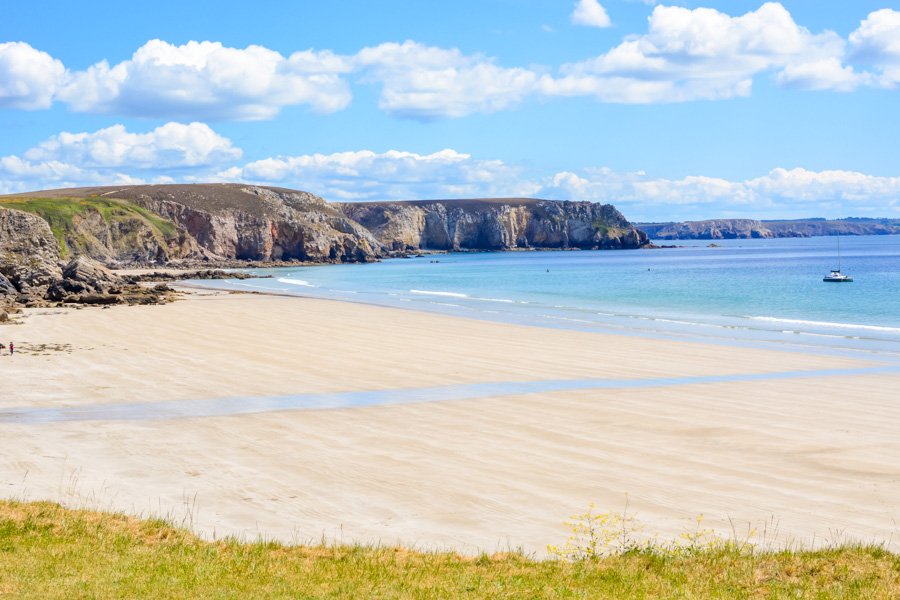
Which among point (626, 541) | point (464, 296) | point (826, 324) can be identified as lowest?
point (826, 324)

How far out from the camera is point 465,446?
487 inches

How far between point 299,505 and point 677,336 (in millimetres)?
24460

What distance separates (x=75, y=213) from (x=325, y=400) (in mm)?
101219

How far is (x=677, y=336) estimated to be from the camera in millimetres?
31172

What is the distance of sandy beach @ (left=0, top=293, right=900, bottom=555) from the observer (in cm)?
901

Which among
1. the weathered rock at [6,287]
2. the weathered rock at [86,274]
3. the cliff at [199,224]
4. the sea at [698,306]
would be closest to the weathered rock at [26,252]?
the weathered rock at [6,287]

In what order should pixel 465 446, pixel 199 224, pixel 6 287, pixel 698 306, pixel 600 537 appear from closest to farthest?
pixel 600 537
pixel 465 446
pixel 6 287
pixel 698 306
pixel 199 224

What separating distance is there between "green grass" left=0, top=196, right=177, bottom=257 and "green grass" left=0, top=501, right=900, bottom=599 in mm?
84685

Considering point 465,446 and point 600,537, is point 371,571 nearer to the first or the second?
point 600,537

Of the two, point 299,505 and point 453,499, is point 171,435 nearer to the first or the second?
point 299,505

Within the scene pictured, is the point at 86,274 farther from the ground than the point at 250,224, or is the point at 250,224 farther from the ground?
the point at 250,224

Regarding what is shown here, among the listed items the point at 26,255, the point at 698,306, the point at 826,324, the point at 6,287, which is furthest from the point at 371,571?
the point at 26,255

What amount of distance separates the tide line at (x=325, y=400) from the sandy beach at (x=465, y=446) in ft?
0.72

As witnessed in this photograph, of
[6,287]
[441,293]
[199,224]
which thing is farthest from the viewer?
[199,224]
